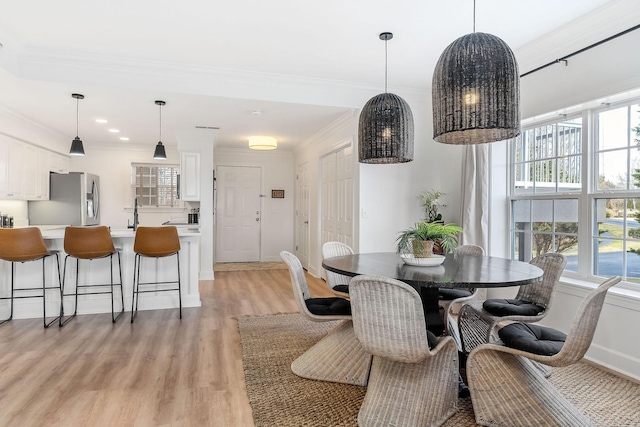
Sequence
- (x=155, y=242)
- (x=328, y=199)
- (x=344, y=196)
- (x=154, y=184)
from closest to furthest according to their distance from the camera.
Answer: (x=155, y=242) → (x=344, y=196) → (x=328, y=199) → (x=154, y=184)

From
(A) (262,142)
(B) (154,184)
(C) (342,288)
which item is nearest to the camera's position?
(C) (342,288)

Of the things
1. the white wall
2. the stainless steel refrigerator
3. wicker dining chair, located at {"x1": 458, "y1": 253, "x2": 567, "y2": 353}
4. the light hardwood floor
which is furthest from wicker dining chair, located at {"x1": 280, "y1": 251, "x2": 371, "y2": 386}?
the white wall

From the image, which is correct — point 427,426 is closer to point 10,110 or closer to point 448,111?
point 448,111

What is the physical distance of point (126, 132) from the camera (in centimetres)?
601

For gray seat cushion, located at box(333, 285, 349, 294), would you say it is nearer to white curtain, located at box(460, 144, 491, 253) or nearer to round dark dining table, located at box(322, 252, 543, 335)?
round dark dining table, located at box(322, 252, 543, 335)

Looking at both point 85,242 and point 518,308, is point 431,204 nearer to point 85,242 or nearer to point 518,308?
point 518,308

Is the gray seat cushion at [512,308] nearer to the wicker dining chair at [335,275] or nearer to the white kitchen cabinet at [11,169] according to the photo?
the wicker dining chair at [335,275]

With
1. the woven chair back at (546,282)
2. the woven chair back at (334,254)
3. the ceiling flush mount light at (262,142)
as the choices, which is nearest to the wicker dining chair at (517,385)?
the woven chair back at (546,282)

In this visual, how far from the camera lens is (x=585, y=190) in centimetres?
305

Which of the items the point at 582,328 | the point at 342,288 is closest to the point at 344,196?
the point at 342,288

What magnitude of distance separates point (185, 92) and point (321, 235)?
301 centimetres

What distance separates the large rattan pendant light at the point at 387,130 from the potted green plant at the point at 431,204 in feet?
6.07

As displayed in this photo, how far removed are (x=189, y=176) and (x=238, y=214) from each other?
2.05 meters

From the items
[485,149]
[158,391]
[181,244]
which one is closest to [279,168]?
[181,244]
